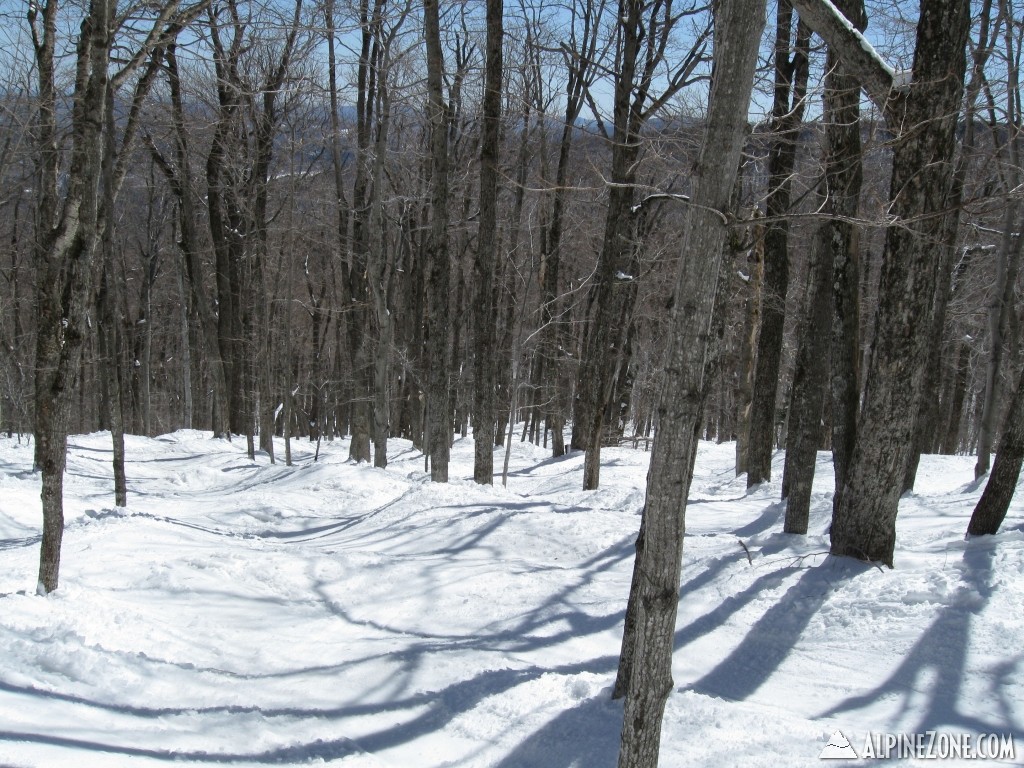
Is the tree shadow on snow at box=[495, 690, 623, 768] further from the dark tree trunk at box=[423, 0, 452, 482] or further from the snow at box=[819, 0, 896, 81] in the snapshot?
A: the dark tree trunk at box=[423, 0, 452, 482]

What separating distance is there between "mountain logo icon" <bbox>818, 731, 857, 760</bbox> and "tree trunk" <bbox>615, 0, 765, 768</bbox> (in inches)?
42.5

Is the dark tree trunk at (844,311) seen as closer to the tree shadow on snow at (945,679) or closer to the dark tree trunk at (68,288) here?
the tree shadow on snow at (945,679)

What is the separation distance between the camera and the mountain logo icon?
3.36 metres

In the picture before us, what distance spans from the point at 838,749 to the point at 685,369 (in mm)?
2142

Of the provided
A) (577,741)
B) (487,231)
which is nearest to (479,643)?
(577,741)

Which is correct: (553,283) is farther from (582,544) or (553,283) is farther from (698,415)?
A: (698,415)

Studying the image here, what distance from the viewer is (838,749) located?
11.2ft

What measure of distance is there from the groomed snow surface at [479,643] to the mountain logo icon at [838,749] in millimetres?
28

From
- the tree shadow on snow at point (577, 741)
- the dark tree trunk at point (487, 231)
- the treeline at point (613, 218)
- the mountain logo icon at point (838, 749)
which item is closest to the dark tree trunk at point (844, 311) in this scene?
the treeline at point (613, 218)

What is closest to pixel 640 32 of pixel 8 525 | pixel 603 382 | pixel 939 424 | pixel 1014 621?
pixel 603 382

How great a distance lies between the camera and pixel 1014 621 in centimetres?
470

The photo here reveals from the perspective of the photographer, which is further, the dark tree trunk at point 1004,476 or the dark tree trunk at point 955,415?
the dark tree trunk at point 955,415

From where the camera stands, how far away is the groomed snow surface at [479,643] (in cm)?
369

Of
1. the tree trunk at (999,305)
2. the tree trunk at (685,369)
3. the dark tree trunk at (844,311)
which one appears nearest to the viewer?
the tree trunk at (685,369)
